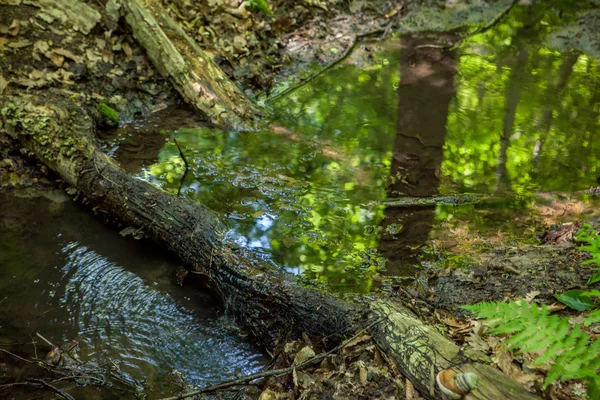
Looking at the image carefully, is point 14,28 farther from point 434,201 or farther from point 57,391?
point 434,201

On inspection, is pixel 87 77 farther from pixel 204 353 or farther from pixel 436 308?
pixel 436 308

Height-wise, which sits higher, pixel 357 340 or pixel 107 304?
pixel 357 340

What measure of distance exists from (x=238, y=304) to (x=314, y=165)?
2761mm

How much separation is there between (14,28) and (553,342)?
7.88 metres

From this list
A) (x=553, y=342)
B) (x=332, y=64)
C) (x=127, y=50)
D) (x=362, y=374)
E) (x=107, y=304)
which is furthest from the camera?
(x=332, y=64)

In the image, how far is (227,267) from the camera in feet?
14.1

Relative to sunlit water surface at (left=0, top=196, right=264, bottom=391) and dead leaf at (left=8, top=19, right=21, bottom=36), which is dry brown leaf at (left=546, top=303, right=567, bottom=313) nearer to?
sunlit water surface at (left=0, top=196, right=264, bottom=391)

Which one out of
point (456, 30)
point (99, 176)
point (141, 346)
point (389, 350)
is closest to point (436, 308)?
point (389, 350)

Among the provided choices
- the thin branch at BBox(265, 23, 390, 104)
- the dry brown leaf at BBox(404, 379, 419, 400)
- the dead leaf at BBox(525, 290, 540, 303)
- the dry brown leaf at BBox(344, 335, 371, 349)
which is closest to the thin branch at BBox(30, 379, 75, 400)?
the dry brown leaf at BBox(344, 335, 371, 349)

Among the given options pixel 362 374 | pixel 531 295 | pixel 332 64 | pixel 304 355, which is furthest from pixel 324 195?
pixel 332 64

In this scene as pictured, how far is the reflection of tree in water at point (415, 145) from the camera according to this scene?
5.14 meters

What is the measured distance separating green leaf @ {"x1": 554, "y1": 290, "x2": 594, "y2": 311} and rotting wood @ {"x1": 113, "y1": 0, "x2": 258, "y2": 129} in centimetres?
504

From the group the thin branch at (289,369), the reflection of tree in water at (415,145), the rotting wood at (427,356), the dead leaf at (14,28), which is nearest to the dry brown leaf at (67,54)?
the dead leaf at (14,28)

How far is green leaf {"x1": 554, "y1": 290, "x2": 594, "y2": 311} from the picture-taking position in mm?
3201
